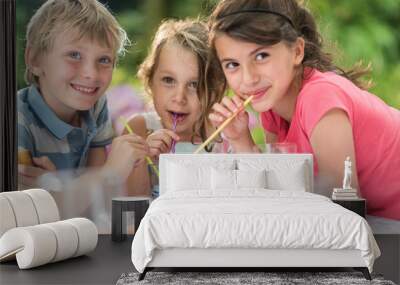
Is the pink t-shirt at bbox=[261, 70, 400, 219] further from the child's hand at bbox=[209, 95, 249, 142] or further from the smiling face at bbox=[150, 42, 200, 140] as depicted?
the smiling face at bbox=[150, 42, 200, 140]

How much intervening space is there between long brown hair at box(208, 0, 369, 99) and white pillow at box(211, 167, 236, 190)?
2.92 ft

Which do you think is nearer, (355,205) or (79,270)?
(79,270)

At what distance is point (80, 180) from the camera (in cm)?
677

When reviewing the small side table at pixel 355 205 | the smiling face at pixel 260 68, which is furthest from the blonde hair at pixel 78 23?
the small side table at pixel 355 205

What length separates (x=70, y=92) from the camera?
6734 mm

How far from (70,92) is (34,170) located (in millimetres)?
759

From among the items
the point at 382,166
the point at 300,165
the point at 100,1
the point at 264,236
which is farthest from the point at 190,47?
the point at 264,236

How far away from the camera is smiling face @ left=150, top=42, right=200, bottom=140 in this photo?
6.56 m

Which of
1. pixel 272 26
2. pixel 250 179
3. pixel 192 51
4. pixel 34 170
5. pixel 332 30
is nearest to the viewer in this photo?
pixel 250 179

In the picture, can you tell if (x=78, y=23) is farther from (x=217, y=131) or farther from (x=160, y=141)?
(x=217, y=131)

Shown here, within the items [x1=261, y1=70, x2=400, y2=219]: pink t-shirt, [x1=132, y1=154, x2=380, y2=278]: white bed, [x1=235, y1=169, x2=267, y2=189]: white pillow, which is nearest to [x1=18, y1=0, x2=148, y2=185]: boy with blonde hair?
[x1=235, y1=169, x2=267, y2=189]: white pillow

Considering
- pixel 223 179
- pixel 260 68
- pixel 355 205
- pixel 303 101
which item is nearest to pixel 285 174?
pixel 223 179

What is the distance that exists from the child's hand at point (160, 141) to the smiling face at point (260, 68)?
0.68 m

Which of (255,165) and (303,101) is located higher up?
(303,101)
